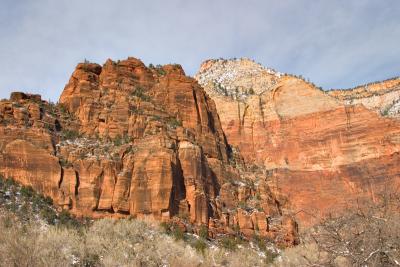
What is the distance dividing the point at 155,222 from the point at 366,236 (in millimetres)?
37843

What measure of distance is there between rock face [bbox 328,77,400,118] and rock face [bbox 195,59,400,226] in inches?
608

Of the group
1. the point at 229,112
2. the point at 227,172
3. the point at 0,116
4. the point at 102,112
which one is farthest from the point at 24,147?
the point at 229,112

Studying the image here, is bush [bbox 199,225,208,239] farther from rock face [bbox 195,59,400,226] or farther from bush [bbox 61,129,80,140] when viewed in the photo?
rock face [bbox 195,59,400,226]

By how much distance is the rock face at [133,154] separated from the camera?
180 feet

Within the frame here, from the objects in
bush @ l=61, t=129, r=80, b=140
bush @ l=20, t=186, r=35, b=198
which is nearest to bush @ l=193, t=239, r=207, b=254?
bush @ l=20, t=186, r=35, b=198

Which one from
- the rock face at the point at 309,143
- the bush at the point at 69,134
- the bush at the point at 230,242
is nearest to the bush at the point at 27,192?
the bush at the point at 69,134

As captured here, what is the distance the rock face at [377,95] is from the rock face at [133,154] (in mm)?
38246

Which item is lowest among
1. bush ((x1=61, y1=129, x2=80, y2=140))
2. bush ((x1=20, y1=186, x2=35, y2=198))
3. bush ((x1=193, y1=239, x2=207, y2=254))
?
bush ((x1=193, y1=239, x2=207, y2=254))

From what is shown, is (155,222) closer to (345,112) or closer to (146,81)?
Result: (146,81)

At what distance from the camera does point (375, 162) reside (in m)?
76.0

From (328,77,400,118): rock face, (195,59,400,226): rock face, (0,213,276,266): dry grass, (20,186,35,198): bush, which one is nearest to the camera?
(0,213,276,266): dry grass

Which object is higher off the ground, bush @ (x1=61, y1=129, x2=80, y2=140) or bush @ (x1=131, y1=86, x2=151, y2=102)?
bush @ (x1=131, y1=86, x2=151, y2=102)

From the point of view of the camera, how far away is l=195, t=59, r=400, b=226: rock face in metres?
75.4

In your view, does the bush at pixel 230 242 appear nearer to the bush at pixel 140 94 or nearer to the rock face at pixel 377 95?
the bush at pixel 140 94
